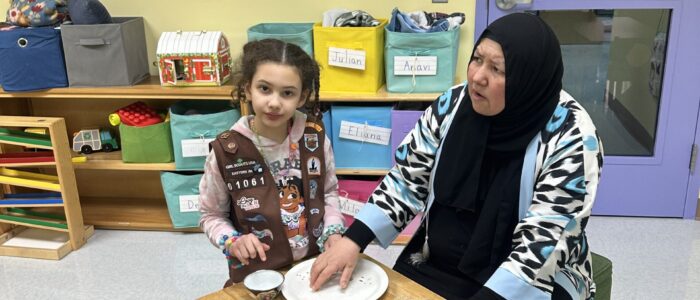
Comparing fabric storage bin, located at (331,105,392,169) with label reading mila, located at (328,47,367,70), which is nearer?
label reading mila, located at (328,47,367,70)

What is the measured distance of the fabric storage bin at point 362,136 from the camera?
8.62 ft

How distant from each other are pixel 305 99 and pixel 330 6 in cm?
140

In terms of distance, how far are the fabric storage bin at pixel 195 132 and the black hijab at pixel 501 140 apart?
4.58 feet

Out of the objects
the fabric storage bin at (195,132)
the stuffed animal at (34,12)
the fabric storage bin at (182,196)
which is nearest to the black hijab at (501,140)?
the fabric storage bin at (195,132)

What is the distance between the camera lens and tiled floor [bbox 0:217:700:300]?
96.2 inches

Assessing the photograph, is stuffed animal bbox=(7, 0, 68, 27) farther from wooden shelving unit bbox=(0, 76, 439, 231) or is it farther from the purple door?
the purple door

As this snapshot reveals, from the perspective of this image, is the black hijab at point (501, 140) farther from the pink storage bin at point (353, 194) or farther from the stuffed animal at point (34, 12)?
the stuffed animal at point (34, 12)

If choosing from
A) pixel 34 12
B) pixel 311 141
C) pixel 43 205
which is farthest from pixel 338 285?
pixel 34 12

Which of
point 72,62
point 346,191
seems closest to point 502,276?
point 346,191

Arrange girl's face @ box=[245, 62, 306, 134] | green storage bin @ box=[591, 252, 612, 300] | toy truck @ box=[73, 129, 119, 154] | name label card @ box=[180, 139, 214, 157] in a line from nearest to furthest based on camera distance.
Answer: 1. girl's face @ box=[245, 62, 306, 134]
2. green storage bin @ box=[591, 252, 612, 300]
3. name label card @ box=[180, 139, 214, 157]
4. toy truck @ box=[73, 129, 119, 154]

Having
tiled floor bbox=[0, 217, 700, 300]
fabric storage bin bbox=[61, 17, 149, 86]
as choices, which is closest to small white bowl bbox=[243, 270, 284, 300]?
tiled floor bbox=[0, 217, 700, 300]

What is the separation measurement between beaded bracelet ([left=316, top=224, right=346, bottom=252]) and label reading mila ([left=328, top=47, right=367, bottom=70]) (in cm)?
112

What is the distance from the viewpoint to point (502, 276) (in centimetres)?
133

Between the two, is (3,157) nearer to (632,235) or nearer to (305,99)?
(305,99)
